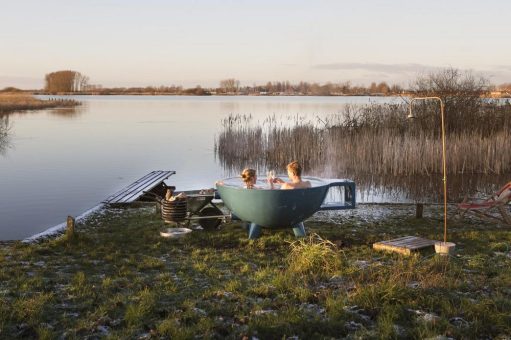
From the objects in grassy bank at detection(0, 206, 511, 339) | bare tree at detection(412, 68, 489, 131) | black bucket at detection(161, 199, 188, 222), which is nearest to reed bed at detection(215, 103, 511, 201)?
bare tree at detection(412, 68, 489, 131)

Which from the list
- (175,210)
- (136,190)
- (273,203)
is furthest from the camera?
(136,190)

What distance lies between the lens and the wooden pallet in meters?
6.22

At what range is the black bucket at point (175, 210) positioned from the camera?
745 cm

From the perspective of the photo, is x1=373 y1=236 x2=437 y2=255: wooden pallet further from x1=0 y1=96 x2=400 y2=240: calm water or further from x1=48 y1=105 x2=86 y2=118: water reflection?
x1=48 y1=105 x2=86 y2=118: water reflection

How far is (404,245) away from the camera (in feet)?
20.9

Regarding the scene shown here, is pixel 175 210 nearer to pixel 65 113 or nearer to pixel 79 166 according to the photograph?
pixel 79 166

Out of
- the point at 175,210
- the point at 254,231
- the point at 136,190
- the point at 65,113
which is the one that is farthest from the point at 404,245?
the point at 65,113

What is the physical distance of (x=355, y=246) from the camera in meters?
6.65

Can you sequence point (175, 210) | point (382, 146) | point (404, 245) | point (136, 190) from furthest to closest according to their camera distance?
point (382, 146) < point (136, 190) < point (175, 210) < point (404, 245)

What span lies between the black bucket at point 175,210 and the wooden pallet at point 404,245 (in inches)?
106

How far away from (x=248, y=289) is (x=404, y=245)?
7.96 feet

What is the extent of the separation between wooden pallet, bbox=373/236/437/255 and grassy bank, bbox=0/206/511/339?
0.18 m

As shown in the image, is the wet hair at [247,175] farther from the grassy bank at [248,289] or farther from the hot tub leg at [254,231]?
the grassy bank at [248,289]

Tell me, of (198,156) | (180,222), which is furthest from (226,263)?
(198,156)
